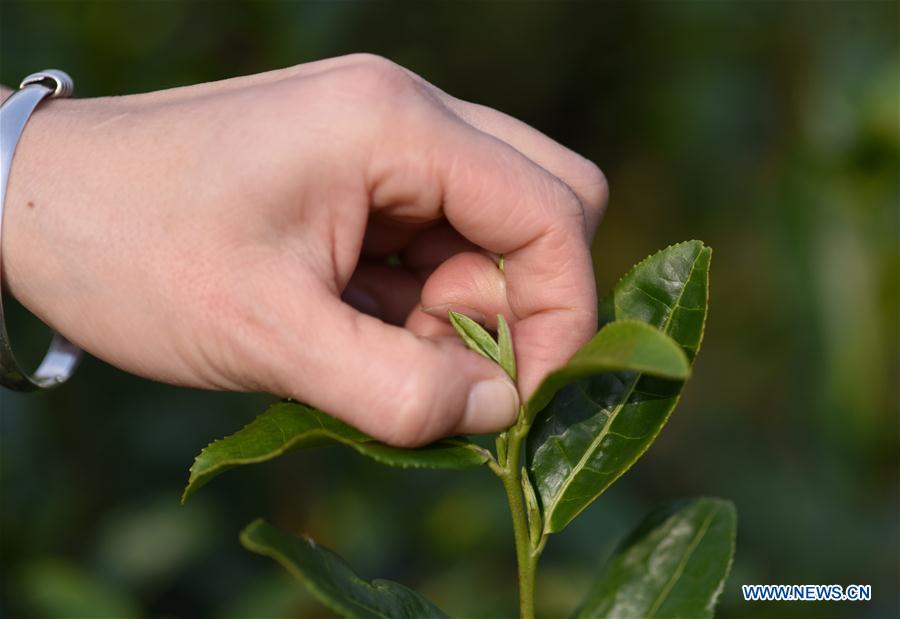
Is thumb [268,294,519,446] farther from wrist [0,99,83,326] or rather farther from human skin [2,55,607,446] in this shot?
wrist [0,99,83,326]

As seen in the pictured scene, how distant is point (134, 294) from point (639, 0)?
320cm

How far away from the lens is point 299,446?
1.19m

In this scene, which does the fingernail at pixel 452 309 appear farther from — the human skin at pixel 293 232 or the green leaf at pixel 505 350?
the green leaf at pixel 505 350

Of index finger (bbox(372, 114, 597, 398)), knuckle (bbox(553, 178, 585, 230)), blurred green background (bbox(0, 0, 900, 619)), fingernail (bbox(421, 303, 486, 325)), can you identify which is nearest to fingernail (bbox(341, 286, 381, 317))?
fingernail (bbox(421, 303, 486, 325))

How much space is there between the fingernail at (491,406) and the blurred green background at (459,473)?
1038 millimetres

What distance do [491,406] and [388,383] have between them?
0.13 metres

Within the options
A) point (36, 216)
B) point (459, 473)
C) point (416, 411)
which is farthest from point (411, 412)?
point (459, 473)

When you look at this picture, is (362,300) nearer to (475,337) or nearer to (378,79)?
(475,337)

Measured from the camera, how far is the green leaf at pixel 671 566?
4.22 ft

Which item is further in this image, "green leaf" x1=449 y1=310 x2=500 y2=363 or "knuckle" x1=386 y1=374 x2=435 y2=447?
"green leaf" x1=449 y1=310 x2=500 y2=363

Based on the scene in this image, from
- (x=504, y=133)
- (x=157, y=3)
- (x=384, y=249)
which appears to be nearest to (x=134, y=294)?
(x=384, y=249)

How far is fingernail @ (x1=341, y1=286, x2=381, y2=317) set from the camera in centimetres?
159

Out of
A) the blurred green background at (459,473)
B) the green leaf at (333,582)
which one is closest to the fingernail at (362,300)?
the green leaf at (333,582)

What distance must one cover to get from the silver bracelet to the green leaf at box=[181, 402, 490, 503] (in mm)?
443
